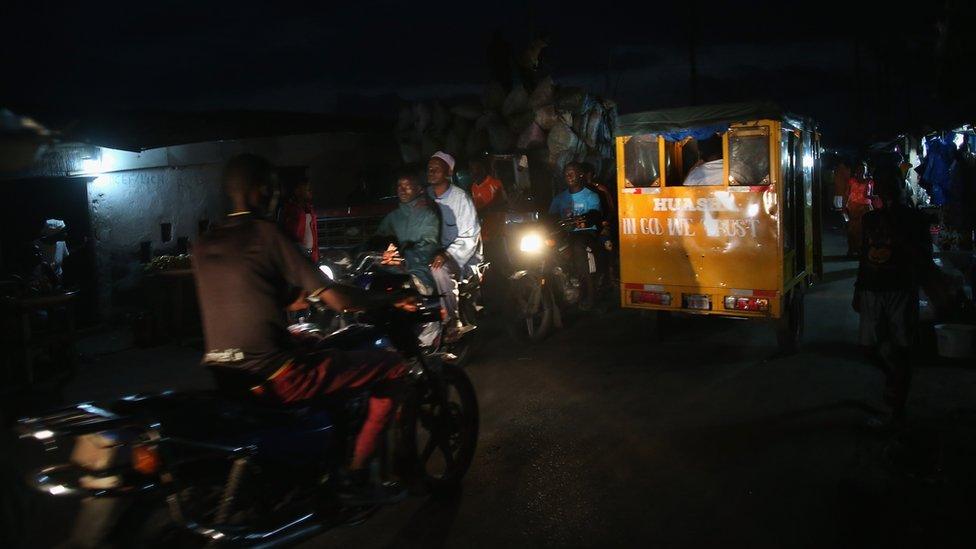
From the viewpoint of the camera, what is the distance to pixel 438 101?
18266mm

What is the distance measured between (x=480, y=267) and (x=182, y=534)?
567cm

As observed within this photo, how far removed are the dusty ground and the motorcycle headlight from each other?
1328 millimetres

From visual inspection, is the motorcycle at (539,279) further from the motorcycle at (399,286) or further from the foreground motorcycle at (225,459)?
the foreground motorcycle at (225,459)

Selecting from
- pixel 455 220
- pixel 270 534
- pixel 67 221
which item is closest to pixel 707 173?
pixel 455 220

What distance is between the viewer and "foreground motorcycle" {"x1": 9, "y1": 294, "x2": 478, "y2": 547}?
2.98m

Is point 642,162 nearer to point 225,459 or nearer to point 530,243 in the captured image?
point 530,243

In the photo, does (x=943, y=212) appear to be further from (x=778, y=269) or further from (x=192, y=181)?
(x=192, y=181)

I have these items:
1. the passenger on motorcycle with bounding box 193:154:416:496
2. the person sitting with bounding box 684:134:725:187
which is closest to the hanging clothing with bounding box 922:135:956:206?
the person sitting with bounding box 684:134:725:187

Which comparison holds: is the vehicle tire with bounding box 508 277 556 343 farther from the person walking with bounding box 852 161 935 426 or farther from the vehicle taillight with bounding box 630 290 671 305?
the person walking with bounding box 852 161 935 426

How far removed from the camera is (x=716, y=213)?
7.97 m

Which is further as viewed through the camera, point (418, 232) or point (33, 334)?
point (33, 334)

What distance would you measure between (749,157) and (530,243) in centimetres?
277

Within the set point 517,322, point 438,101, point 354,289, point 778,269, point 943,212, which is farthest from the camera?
point 438,101

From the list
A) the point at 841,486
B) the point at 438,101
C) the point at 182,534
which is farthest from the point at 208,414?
the point at 438,101
